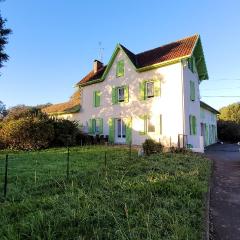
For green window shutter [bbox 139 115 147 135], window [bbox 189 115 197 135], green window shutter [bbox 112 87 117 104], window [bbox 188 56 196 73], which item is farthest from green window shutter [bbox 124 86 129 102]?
window [bbox 189 115 197 135]

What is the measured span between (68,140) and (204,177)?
14297mm

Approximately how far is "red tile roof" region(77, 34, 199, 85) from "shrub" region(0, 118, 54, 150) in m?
9.61

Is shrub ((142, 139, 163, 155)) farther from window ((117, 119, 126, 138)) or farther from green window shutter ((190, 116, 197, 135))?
window ((117, 119, 126, 138))

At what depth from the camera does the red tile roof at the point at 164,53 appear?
792 inches

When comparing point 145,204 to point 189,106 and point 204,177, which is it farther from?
point 189,106

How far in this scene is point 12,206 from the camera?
5.48 meters

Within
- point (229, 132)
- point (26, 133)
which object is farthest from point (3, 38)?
point (229, 132)

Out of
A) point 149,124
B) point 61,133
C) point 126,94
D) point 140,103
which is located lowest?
point 61,133

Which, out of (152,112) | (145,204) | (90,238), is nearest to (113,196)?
(145,204)

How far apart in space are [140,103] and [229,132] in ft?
58.8

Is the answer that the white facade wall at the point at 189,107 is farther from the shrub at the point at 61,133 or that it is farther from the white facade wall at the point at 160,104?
the shrub at the point at 61,133

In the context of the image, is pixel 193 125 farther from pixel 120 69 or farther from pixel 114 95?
pixel 120 69

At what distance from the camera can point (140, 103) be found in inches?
862

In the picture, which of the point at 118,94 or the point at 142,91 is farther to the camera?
the point at 118,94
